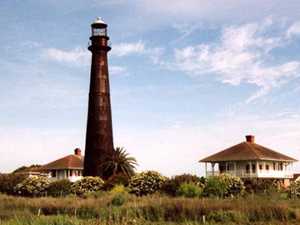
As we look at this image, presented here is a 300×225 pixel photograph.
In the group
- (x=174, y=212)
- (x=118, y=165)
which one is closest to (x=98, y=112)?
(x=118, y=165)

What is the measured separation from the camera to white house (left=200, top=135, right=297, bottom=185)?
179 feet

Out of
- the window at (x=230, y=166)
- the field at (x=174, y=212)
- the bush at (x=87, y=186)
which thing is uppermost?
the window at (x=230, y=166)

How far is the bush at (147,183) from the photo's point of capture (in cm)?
4153

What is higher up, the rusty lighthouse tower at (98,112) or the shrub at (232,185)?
the rusty lighthouse tower at (98,112)

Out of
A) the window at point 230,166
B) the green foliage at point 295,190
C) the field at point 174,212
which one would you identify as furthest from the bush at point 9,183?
the green foliage at point 295,190

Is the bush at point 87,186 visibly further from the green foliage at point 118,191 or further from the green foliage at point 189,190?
the green foliage at point 189,190

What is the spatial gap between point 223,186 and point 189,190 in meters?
2.76

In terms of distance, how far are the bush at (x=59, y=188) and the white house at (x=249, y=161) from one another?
14.8 metres

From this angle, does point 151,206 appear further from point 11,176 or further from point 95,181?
point 11,176

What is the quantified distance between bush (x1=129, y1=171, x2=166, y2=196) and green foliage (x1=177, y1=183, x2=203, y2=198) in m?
4.68

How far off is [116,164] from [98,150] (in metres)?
2.46

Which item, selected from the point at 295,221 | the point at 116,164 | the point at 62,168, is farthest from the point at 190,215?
the point at 62,168

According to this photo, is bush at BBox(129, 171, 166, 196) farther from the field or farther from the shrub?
the field

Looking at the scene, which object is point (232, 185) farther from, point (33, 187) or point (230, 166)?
point (230, 166)
